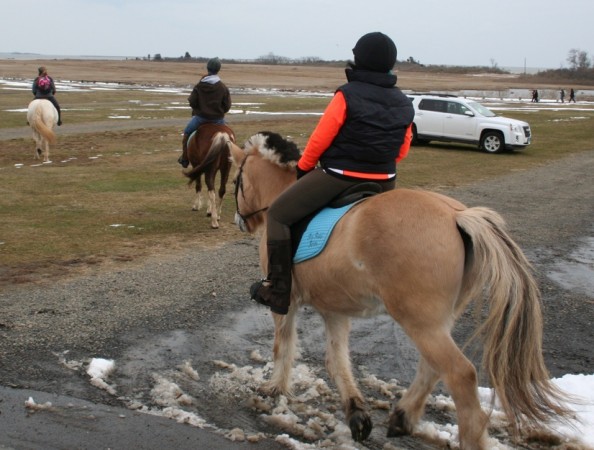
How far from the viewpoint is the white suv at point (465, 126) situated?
2458 centimetres

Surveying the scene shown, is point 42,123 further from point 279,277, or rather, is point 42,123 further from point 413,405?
point 413,405

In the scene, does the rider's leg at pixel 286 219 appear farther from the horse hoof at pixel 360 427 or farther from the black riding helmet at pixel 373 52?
the horse hoof at pixel 360 427

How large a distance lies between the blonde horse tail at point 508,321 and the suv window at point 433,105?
2255 cm

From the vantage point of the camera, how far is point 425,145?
26.5 m

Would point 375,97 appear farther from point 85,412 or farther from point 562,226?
point 562,226

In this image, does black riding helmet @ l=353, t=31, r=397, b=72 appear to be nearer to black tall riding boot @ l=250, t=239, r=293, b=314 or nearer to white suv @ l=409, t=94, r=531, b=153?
black tall riding boot @ l=250, t=239, r=293, b=314

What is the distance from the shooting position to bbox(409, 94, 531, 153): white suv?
80.6 feet

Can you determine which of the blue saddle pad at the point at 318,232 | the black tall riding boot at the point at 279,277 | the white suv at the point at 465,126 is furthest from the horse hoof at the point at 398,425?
the white suv at the point at 465,126

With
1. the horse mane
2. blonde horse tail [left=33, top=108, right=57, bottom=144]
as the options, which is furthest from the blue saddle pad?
blonde horse tail [left=33, top=108, right=57, bottom=144]

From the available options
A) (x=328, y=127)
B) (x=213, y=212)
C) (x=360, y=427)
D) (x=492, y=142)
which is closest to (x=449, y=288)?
(x=360, y=427)

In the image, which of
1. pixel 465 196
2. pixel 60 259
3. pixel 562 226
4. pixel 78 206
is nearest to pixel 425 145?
pixel 465 196

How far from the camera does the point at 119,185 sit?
49.4ft

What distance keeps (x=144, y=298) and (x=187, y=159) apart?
523cm

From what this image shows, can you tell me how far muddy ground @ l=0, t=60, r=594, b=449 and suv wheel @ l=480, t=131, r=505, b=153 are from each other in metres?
15.3
